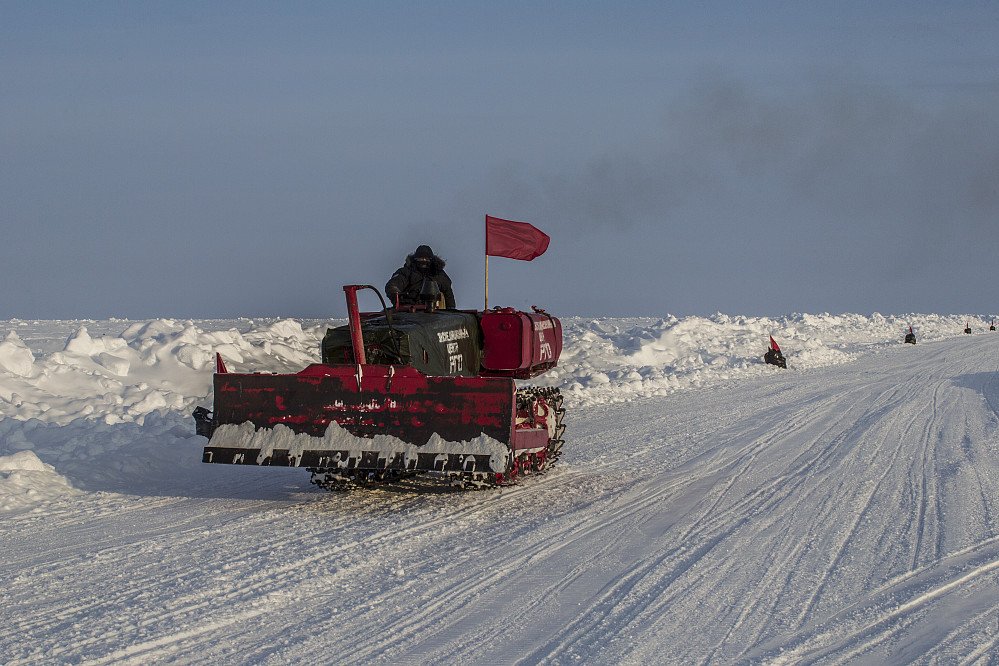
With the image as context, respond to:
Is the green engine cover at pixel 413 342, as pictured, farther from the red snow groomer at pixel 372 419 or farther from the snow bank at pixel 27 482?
the snow bank at pixel 27 482

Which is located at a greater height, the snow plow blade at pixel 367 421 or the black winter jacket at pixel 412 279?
the black winter jacket at pixel 412 279

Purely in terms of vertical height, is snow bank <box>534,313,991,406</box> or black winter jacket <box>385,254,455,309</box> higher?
black winter jacket <box>385,254,455,309</box>

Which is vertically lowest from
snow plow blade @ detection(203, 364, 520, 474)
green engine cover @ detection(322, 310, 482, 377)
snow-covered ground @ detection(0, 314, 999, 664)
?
snow-covered ground @ detection(0, 314, 999, 664)

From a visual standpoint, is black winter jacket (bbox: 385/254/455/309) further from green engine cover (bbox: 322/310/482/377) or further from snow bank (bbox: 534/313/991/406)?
snow bank (bbox: 534/313/991/406)

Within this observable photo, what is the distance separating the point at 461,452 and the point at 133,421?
19.8ft

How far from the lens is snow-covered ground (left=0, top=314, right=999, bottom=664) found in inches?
191

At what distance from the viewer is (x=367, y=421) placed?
8359mm

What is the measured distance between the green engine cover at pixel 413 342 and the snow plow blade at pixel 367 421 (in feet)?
2.25

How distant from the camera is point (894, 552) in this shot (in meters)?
6.52

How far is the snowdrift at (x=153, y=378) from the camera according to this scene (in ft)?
33.7

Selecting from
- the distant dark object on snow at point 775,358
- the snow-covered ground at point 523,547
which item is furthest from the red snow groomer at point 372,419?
the distant dark object on snow at point 775,358

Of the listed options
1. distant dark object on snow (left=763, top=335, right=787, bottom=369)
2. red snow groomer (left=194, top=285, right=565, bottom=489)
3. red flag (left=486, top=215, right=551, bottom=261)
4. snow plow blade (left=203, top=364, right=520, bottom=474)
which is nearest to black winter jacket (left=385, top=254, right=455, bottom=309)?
red flag (left=486, top=215, right=551, bottom=261)

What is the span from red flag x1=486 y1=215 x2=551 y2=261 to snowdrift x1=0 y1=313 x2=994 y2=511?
176 inches

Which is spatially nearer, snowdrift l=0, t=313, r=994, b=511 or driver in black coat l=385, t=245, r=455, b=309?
snowdrift l=0, t=313, r=994, b=511
